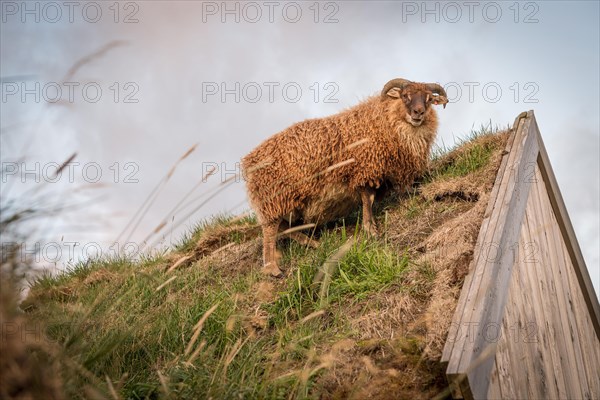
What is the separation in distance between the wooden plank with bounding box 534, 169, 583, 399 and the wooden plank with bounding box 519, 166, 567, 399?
0.18 feet

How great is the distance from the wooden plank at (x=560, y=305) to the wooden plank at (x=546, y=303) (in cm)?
6

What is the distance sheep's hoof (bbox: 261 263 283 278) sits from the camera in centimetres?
725

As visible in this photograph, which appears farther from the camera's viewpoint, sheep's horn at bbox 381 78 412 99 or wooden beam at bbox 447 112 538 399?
sheep's horn at bbox 381 78 412 99

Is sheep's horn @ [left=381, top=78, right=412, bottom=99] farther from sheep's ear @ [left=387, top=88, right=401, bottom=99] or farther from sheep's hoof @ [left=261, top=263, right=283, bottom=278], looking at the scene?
sheep's hoof @ [left=261, top=263, right=283, bottom=278]

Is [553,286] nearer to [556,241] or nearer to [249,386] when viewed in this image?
[556,241]

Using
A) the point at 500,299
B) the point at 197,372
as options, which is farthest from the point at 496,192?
the point at 197,372

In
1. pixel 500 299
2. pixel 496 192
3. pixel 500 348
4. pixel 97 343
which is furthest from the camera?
pixel 496 192

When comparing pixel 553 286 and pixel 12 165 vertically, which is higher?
pixel 12 165

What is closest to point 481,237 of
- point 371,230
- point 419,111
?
point 371,230

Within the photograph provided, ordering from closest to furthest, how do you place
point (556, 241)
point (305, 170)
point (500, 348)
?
point (500, 348) → point (305, 170) → point (556, 241)

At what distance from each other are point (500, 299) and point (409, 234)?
172 centimetres

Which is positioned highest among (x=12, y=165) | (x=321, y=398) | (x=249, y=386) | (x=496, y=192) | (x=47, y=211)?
(x=12, y=165)

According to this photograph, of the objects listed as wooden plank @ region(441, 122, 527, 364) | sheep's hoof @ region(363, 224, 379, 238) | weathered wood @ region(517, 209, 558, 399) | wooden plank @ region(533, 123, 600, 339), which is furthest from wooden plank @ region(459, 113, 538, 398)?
sheep's hoof @ region(363, 224, 379, 238)

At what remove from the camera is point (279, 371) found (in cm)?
532
